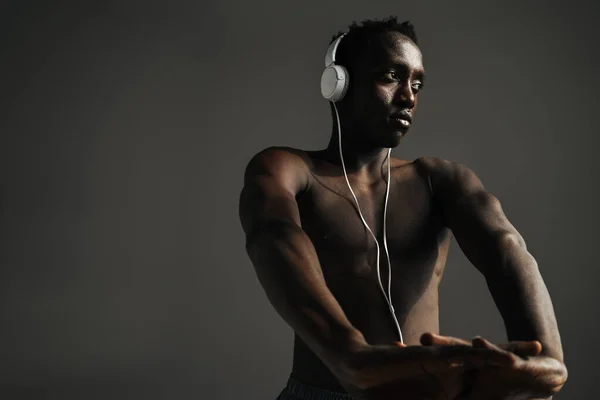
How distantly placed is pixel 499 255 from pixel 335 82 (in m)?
0.42

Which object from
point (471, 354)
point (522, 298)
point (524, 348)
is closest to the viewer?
point (471, 354)

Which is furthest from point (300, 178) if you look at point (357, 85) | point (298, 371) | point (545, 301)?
point (545, 301)

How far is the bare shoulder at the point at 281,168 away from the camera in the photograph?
1453 mm

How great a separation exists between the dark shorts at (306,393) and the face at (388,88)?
45 cm

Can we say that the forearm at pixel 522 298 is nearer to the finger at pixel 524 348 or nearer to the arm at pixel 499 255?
the arm at pixel 499 255

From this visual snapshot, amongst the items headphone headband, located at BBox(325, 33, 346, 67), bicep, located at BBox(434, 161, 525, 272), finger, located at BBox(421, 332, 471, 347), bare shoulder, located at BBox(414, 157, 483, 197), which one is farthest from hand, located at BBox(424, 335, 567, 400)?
headphone headband, located at BBox(325, 33, 346, 67)

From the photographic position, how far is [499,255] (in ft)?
4.71

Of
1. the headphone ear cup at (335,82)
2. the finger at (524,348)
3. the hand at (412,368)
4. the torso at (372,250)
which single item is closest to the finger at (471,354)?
the hand at (412,368)

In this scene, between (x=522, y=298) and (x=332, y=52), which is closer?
(x=522, y=298)

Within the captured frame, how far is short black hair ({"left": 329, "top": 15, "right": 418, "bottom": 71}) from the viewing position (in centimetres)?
158

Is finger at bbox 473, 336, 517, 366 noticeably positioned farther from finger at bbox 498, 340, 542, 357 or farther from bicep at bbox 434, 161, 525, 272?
bicep at bbox 434, 161, 525, 272

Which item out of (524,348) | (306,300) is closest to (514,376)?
(524,348)

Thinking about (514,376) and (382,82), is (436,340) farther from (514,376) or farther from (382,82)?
(382,82)

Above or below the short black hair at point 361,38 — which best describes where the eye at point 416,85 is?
below
